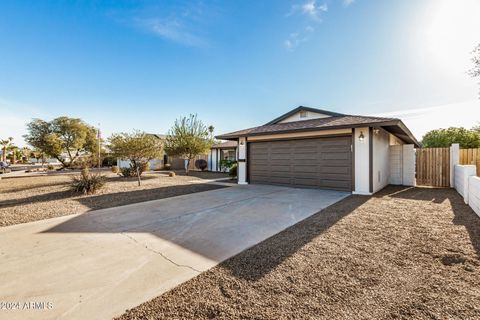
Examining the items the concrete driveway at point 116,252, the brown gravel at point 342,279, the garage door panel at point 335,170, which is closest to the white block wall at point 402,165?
the garage door panel at point 335,170

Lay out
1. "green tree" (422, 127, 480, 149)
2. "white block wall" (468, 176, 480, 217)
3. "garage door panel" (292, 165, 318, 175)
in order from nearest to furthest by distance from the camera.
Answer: "white block wall" (468, 176, 480, 217) < "garage door panel" (292, 165, 318, 175) < "green tree" (422, 127, 480, 149)

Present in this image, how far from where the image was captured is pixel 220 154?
22.1 meters

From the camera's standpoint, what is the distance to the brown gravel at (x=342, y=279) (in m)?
1.96

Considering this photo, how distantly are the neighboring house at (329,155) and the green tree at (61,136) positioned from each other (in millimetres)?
22432

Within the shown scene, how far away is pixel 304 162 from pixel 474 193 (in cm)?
526

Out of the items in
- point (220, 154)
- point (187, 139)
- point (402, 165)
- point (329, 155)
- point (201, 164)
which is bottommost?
point (201, 164)

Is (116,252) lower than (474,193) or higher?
lower

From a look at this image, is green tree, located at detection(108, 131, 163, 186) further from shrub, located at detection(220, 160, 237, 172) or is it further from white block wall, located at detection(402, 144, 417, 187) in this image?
white block wall, located at detection(402, 144, 417, 187)

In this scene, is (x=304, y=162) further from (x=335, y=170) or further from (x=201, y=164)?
(x=201, y=164)

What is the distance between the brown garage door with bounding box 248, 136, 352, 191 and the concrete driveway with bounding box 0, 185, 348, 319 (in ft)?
11.5

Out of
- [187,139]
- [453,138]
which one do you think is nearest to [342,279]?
[187,139]

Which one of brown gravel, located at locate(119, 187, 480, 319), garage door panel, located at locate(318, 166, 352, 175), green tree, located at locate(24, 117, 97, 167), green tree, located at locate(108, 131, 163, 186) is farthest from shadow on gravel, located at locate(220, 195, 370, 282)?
green tree, located at locate(24, 117, 97, 167)

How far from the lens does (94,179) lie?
866cm

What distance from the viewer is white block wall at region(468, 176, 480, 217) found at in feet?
16.8
